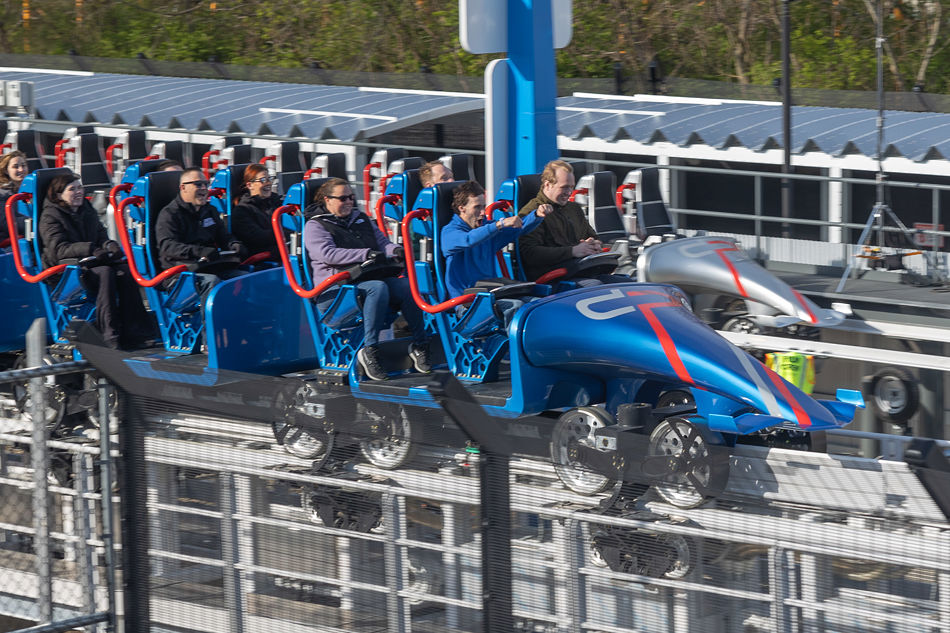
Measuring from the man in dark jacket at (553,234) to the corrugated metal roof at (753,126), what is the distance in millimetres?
6943

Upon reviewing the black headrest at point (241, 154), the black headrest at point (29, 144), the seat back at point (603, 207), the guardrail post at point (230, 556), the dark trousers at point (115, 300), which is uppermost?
the black headrest at point (29, 144)

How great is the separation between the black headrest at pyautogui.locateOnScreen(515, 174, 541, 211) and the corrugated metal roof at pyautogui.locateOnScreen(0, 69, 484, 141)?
329 inches

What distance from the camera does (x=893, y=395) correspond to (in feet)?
30.3

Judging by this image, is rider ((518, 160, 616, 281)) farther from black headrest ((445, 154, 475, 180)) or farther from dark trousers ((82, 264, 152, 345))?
black headrest ((445, 154, 475, 180))

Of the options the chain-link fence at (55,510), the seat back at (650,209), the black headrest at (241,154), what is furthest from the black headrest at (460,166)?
the chain-link fence at (55,510)

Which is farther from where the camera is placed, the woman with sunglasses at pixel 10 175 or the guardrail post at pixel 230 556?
the woman with sunglasses at pixel 10 175

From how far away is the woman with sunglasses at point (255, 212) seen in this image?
865 centimetres

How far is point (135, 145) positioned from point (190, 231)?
842 centimetres

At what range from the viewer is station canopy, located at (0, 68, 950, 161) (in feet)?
48.6

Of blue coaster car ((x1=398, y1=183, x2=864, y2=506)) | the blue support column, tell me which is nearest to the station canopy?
the blue support column

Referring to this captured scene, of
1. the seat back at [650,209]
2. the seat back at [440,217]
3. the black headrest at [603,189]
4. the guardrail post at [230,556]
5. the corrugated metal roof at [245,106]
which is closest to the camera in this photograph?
the guardrail post at [230,556]

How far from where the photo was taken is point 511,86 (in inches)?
436

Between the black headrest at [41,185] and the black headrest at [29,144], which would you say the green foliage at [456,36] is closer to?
the black headrest at [29,144]

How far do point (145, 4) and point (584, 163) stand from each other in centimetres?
2881
